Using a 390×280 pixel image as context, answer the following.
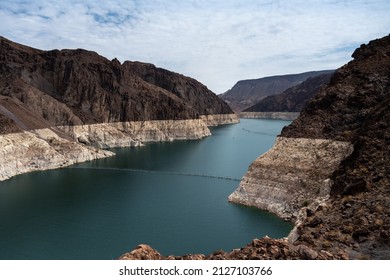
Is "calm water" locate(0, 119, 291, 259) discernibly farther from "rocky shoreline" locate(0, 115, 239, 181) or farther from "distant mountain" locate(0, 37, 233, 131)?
"distant mountain" locate(0, 37, 233, 131)

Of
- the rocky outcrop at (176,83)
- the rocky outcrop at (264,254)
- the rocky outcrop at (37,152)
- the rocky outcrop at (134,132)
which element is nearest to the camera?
the rocky outcrop at (264,254)

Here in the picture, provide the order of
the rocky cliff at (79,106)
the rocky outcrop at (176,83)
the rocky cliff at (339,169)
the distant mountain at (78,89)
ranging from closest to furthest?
1. the rocky cliff at (339,169)
2. the rocky cliff at (79,106)
3. the distant mountain at (78,89)
4. the rocky outcrop at (176,83)

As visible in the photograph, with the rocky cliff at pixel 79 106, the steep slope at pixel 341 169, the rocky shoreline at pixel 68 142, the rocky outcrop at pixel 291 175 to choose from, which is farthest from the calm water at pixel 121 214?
the rocky cliff at pixel 79 106

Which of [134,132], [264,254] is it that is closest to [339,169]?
[264,254]

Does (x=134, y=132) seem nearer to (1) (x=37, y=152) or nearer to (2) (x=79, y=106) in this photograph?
(2) (x=79, y=106)

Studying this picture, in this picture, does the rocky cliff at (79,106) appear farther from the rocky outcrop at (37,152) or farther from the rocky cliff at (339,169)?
the rocky cliff at (339,169)
